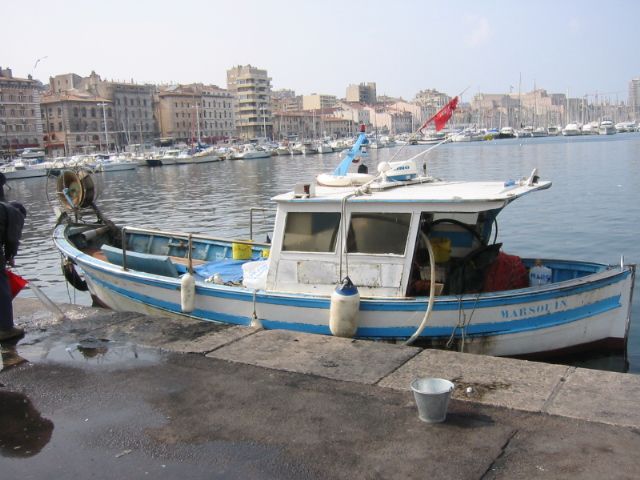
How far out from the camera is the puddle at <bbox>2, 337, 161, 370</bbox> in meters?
5.82

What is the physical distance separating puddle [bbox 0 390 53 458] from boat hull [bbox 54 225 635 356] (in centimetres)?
389

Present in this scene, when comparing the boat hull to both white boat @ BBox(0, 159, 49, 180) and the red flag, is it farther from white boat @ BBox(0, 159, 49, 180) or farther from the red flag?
white boat @ BBox(0, 159, 49, 180)

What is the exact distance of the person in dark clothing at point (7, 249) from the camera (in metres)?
6.41

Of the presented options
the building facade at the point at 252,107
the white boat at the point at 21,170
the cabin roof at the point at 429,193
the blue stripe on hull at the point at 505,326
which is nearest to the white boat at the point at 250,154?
the white boat at the point at 21,170

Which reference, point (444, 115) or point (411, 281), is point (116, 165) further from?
point (411, 281)

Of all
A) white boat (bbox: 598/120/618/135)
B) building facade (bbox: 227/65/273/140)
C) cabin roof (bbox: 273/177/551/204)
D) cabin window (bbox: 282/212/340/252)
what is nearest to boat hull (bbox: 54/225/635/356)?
cabin window (bbox: 282/212/340/252)

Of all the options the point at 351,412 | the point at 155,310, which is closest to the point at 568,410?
the point at 351,412

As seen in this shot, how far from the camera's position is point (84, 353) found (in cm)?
607

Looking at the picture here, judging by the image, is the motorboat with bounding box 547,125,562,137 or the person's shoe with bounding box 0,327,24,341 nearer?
the person's shoe with bounding box 0,327,24,341

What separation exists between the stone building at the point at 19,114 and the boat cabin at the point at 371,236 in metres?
119

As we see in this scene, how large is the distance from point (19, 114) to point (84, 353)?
5039 inches

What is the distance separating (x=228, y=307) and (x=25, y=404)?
4.19m

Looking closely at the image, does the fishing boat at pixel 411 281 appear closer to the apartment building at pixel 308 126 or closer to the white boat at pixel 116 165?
the white boat at pixel 116 165

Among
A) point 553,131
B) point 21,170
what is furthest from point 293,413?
point 553,131
